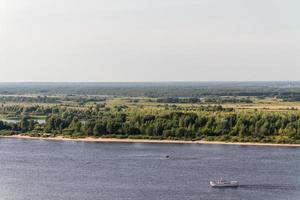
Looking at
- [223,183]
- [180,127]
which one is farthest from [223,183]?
[180,127]

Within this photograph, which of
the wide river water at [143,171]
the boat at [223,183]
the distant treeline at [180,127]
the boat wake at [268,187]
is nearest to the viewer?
the wide river water at [143,171]

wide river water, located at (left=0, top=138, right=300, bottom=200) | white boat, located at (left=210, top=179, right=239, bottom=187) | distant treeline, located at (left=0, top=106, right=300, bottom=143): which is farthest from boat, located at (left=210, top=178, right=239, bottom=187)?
distant treeline, located at (left=0, top=106, right=300, bottom=143)

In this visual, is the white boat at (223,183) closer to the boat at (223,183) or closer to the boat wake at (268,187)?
the boat at (223,183)

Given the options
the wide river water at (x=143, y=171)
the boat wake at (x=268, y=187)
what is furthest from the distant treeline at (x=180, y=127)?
the boat wake at (x=268, y=187)

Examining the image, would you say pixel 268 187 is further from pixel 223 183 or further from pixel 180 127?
pixel 180 127

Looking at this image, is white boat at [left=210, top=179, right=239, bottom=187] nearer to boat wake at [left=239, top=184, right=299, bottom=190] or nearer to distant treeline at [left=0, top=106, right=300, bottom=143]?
boat wake at [left=239, top=184, right=299, bottom=190]

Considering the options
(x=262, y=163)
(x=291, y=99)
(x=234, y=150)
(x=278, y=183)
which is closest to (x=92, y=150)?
(x=234, y=150)

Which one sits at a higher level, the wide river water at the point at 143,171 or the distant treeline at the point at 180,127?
the distant treeline at the point at 180,127
